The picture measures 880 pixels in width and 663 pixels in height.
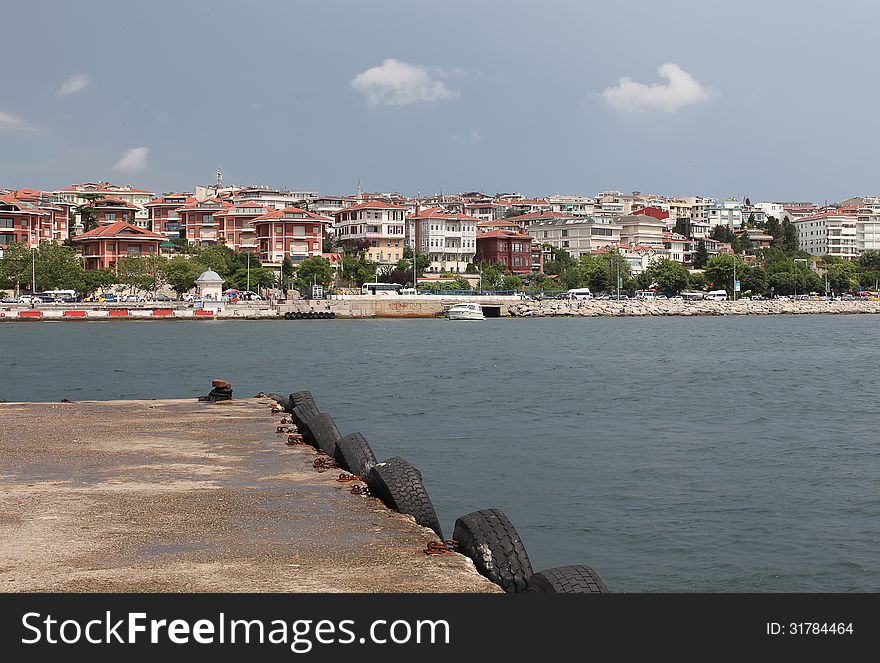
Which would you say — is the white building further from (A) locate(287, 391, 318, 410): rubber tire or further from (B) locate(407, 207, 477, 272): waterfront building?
(A) locate(287, 391, 318, 410): rubber tire

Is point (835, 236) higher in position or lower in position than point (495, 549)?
higher

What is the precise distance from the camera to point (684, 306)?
102m

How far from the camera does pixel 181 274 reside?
8962cm

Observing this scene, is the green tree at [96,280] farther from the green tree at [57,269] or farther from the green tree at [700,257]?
the green tree at [700,257]

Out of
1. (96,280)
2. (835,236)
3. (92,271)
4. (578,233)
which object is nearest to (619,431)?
(96,280)

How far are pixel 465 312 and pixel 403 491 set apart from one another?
77.9 m

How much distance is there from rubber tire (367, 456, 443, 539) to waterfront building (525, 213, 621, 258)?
4685 inches

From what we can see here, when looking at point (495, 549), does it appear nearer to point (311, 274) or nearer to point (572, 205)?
point (311, 274)

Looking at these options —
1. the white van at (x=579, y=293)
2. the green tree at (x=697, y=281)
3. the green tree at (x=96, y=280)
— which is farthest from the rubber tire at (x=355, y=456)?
the green tree at (x=697, y=281)

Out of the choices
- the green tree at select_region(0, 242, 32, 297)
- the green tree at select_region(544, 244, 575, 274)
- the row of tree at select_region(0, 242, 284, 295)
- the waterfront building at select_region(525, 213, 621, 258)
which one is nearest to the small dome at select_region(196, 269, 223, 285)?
the row of tree at select_region(0, 242, 284, 295)

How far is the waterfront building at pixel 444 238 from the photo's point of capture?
11288 centimetres

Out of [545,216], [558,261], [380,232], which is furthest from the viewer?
[545,216]

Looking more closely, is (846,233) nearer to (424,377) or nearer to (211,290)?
(211,290)
